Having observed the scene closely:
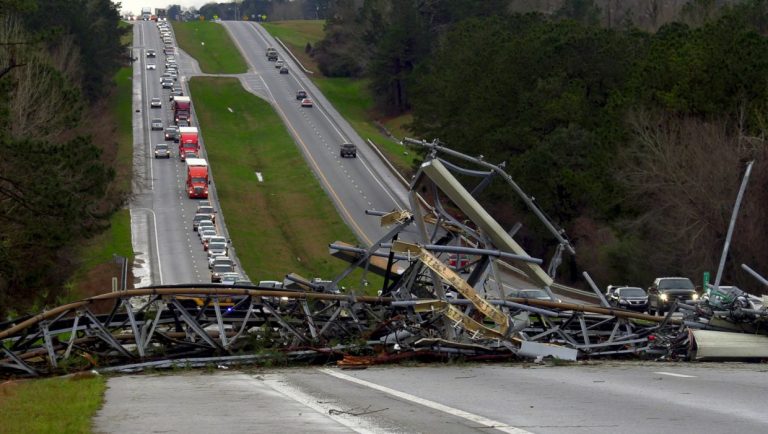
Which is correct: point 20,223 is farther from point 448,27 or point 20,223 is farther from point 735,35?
point 448,27

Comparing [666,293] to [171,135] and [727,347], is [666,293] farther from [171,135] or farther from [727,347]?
[171,135]

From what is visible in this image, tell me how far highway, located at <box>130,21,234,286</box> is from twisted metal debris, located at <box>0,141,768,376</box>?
1851 inches

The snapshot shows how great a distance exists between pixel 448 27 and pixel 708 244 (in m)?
98.2

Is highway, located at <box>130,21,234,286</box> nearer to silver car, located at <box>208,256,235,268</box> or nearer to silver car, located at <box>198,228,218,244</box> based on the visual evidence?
silver car, located at <box>198,228,218,244</box>

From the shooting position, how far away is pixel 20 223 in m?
49.1

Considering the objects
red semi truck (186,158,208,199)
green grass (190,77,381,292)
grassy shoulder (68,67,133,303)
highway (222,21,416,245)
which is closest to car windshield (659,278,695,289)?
green grass (190,77,381,292)

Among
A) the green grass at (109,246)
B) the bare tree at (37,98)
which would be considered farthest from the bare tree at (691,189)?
the green grass at (109,246)

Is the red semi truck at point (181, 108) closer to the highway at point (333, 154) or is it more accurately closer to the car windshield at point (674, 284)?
the highway at point (333, 154)

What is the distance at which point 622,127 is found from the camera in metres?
78.4

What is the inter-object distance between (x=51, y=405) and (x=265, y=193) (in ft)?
316

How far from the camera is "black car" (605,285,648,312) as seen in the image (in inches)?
2125

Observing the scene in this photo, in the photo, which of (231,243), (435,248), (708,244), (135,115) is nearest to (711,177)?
(708,244)

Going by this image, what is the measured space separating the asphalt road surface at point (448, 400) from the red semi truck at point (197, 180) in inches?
3367

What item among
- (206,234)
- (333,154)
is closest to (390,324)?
(206,234)
